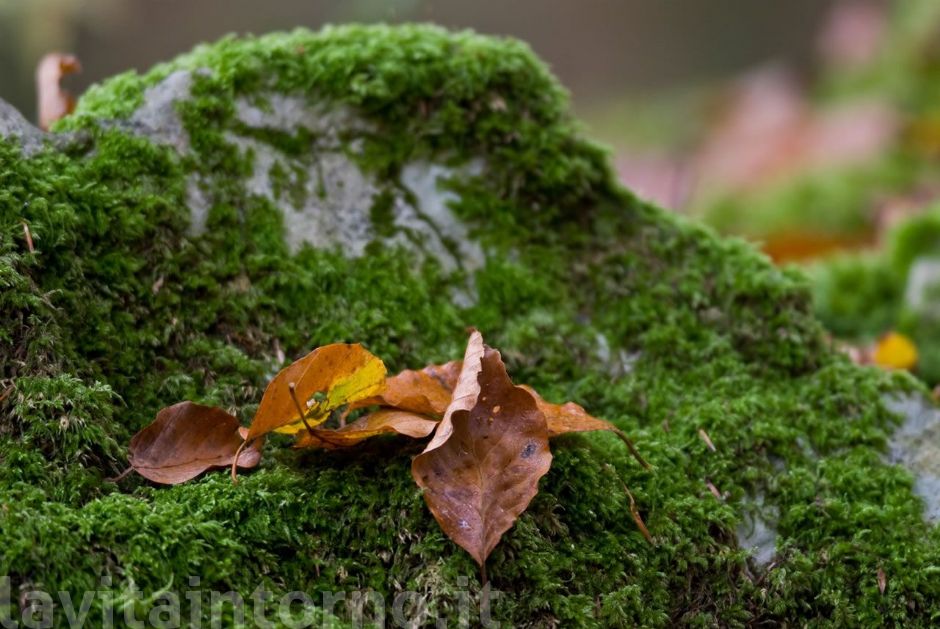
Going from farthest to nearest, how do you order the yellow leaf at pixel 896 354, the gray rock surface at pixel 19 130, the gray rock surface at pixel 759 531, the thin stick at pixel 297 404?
the yellow leaf at pixel 896 354 → the gray rock surface at pixel 19 130 → the gray rock surface at pixel 759 531 → the thin stick at pixel 297 404

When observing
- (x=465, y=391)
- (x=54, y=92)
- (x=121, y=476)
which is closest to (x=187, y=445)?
(x=121, y=476)

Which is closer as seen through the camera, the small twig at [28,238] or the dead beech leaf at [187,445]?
the dead beech leaf at [187,445]

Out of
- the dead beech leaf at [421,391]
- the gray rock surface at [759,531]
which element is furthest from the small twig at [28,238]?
the gray rock surface at [759,531]

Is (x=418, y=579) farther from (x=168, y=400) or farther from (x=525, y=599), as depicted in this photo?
(x=168, y=400)

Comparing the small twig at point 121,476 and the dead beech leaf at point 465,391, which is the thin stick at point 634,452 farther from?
the small twig at point 121,476

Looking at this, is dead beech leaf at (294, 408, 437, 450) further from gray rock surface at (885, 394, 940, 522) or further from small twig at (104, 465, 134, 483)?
gray rock surface at (885, 394, 940, 522)

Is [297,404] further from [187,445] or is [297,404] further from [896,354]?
[896,354]

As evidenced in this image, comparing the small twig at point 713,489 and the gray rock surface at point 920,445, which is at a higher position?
the gray rock surface at point 920,445

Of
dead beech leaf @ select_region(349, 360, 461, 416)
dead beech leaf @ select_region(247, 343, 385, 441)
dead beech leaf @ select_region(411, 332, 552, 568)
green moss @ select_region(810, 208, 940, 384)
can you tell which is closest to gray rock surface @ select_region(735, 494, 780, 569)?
dead beech leaf @ select_region(411, 332, 552, 568)
